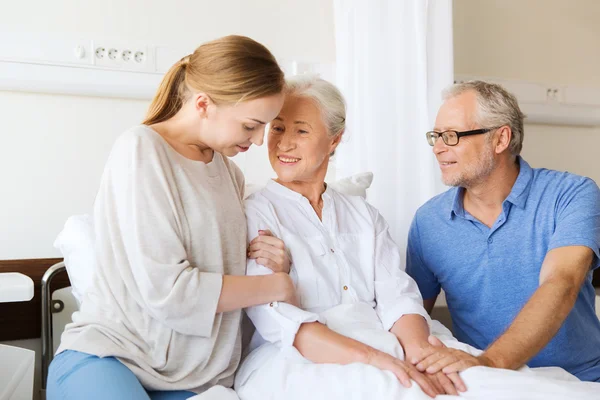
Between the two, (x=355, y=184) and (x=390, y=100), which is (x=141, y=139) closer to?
(x=355, y=184)

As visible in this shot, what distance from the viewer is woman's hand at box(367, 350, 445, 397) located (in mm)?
1372

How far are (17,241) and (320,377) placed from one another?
126cm

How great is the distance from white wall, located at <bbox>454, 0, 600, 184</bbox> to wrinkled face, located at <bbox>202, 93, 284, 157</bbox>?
1.77m

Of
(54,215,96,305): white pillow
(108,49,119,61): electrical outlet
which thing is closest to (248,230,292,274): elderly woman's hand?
(54,215,96,305): white pillow

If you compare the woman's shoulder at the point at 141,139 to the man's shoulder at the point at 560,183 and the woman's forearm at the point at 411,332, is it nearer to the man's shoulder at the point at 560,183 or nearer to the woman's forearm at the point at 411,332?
the woman's forearm at the point at 411,332

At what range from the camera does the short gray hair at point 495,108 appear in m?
2.01

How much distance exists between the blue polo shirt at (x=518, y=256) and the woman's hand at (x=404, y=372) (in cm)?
59

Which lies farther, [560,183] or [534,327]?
[560,183]

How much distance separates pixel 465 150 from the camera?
6.57 ft

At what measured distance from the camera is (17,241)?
7.07 feet

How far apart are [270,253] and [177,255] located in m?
0.25

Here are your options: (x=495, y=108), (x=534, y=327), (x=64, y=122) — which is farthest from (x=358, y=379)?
(x=64, y=122)

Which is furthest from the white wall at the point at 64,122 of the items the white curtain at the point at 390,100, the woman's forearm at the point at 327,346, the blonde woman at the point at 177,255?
the woman's forearm at the point at 327,346

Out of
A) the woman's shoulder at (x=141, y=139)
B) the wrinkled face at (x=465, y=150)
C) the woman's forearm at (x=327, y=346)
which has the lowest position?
the woman's forearm at (x=327, y=346)
